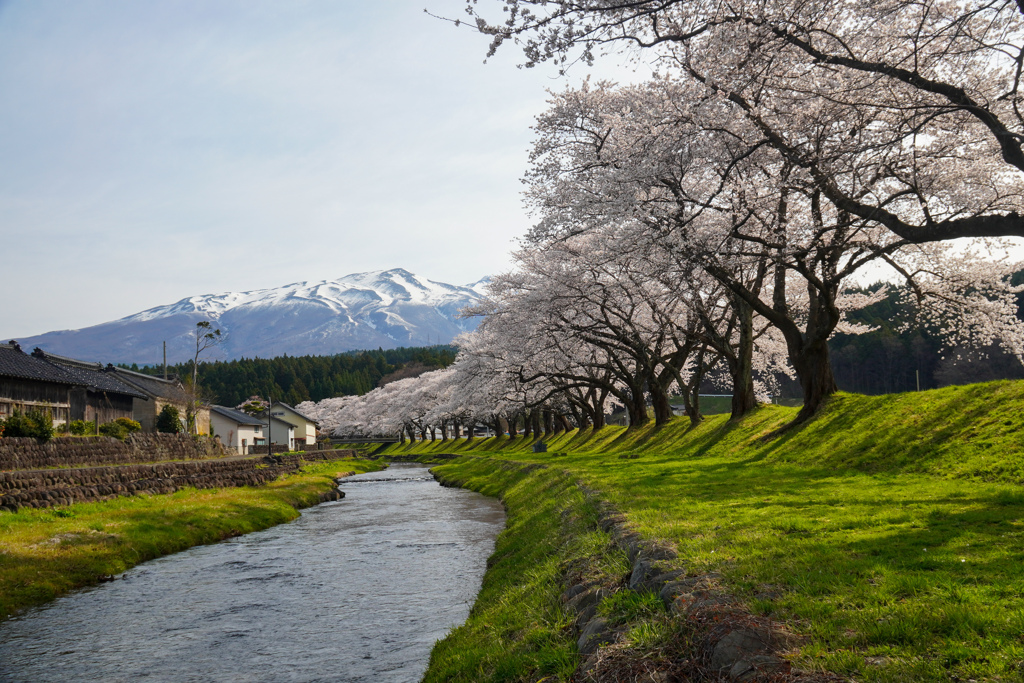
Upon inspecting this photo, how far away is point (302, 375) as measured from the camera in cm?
16938

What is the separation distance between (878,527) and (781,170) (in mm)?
11790

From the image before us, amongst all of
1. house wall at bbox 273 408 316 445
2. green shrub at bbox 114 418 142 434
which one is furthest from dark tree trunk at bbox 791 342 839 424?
house wall at bbox 273 408 316 445

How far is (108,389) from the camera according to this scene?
44156mm

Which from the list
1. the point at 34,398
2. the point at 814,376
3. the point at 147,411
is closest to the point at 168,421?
the point at 147,411

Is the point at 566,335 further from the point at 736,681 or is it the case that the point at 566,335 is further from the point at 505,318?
the point at 736,681

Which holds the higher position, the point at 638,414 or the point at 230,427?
the point at 638,414

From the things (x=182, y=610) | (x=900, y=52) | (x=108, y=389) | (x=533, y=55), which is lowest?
(x=182, y=610)

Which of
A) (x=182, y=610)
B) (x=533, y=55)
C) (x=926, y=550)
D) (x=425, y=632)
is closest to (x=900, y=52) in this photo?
(x=533, y=55)

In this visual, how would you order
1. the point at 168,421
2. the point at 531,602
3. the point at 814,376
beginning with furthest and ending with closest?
the point at 168,421
the point at 814,376
the point at 531,602

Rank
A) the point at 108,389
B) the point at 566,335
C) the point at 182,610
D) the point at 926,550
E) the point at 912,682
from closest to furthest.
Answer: the point at 912,682
the point at 926,550
the point at 182,610
the point at 566,335
the point at 108,389

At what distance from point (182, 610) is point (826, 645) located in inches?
485

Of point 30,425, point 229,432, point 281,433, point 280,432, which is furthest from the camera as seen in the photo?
point 281,433

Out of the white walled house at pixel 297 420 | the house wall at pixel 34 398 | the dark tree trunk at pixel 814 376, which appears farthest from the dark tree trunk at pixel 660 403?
the white walled house at pixel 297 420

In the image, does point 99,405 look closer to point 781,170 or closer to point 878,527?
point 781,170
